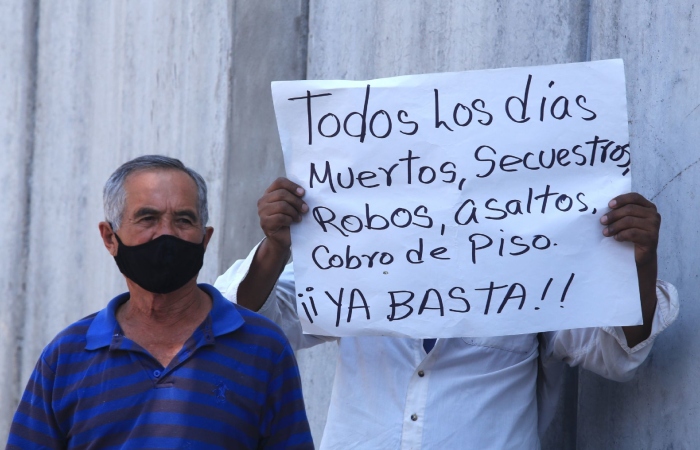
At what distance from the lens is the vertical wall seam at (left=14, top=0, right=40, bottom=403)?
5.89 metres

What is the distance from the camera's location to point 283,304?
306 cm

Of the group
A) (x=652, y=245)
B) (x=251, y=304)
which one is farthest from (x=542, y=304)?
(x=251, y=304)

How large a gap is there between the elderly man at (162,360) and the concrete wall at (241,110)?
3.93 ft

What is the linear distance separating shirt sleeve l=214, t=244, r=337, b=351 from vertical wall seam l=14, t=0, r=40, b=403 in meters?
3.19

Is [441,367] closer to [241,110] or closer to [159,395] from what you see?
[159,395]

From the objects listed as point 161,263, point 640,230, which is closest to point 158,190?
point 161,263

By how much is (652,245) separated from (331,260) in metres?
0.82

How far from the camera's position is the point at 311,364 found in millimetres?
4246

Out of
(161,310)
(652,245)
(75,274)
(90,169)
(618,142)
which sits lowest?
(75,274)

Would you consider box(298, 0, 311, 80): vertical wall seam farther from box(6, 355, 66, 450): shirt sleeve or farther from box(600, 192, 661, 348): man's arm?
box(6, 355, 66, 450): shirt sleeve

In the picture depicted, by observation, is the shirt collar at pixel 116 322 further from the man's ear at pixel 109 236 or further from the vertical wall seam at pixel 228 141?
the vertical wall seam at pixel 228 141

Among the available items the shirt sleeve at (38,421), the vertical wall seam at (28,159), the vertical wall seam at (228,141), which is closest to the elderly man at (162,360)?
the shirt sleeve at (38,421)

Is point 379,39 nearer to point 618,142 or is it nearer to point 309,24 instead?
point 309,24

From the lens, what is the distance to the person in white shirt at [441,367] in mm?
2754
